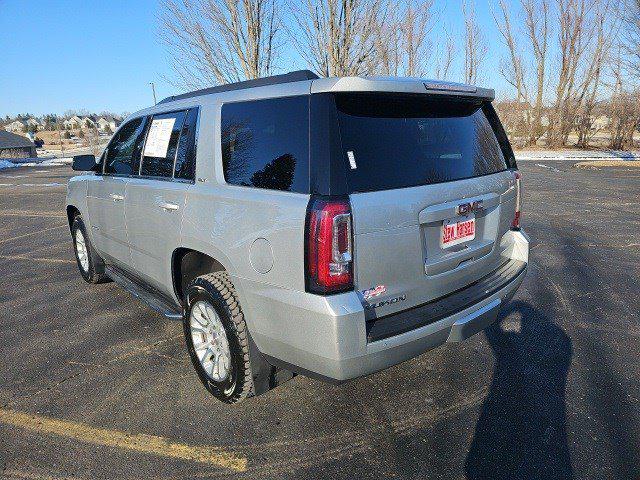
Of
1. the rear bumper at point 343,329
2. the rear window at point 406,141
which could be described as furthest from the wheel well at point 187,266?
the rear window at point 406,141

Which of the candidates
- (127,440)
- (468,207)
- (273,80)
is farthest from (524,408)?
(273,80)

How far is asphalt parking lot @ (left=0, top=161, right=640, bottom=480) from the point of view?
2314 millimetres

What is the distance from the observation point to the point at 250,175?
2.53 meters

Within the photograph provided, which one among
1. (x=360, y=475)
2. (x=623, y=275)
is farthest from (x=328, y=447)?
(x=623, y=275)

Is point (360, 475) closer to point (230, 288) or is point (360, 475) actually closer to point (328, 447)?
point (328, 447)

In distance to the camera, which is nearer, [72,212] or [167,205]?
[167,205]

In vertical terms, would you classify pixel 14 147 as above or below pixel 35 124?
below

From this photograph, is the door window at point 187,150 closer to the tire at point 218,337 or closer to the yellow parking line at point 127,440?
the tire at point 218,337

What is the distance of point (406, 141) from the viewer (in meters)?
2.43

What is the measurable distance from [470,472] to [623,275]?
3975 mm

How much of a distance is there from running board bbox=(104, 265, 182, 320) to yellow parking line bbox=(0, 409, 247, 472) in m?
0.86

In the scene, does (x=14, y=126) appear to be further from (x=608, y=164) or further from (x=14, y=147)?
(x=608, y=164)

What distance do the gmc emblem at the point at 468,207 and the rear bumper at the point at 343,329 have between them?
52cm

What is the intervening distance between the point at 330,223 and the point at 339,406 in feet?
4.43
